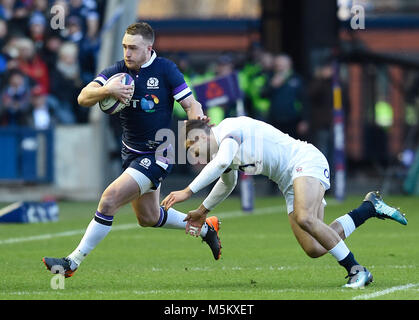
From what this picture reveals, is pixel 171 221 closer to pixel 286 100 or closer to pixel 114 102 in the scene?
pixel 114 102

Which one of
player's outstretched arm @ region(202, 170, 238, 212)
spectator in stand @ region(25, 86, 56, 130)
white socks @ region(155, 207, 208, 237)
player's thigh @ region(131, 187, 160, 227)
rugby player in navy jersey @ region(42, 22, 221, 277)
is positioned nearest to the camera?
player's outstretched arm @ region(202, 170, 238, 212)

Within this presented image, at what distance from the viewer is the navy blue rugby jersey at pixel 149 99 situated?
10125 millimetres

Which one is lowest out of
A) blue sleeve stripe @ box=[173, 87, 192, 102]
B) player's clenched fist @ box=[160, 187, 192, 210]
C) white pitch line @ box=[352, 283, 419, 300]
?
white pitch line @ box=[352, 283, 419, 300]

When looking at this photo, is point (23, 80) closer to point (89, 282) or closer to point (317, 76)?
point (317, 76)

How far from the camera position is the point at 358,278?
356 inches

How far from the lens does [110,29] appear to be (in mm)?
21422

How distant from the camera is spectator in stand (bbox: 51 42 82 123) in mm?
21609

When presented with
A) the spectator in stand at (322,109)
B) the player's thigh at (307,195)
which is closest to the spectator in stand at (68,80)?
the spectator in stand at (322,109)

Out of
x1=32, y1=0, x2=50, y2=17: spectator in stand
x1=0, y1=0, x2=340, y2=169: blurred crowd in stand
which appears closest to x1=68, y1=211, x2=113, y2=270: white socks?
x1=0, y1=0, x2=340, y2=169: blurred crowd in stand

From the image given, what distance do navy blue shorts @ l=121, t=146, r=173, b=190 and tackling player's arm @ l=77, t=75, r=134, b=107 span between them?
2.26 ft

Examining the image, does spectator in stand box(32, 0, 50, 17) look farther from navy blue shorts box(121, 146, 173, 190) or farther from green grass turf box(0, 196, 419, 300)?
navy blue shorts box(121, 146, 173, 190)
